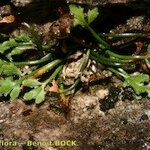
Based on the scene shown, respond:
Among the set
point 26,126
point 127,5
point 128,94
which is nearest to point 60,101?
point 26,126

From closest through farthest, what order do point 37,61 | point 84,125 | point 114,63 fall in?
1. point 84,125
2. point 114,63
3. point 37,61

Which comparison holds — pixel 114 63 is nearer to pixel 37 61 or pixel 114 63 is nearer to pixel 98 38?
pixel 98 38

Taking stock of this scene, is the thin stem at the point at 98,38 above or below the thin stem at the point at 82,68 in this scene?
above

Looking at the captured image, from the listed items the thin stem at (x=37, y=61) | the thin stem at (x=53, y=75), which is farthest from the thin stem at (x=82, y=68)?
the thin stem at (x=37, y=61)

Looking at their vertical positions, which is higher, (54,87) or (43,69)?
(43,69)

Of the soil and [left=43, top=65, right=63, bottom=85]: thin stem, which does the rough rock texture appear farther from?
[left=43, top=65, right=63, bottom=85]: thin stem

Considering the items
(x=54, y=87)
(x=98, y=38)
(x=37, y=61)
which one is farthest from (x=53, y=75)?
(x=98, y=38)

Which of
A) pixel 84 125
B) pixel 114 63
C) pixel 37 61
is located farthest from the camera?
pixel 37 61

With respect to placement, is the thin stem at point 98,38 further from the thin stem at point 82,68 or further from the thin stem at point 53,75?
the thin stem at point 53,75
